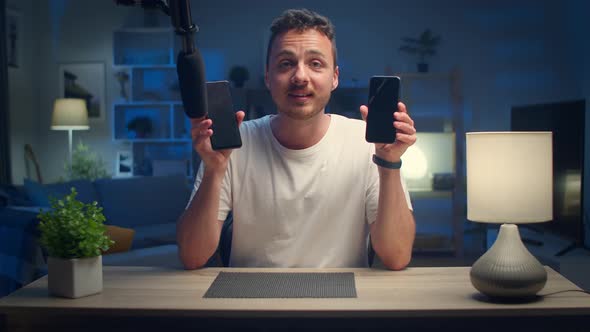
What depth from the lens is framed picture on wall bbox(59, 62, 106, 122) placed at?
6.71 m

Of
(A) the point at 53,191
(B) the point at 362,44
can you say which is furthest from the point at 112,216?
(B) the point at 362,44

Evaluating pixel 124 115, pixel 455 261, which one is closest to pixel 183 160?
pixel 124 115

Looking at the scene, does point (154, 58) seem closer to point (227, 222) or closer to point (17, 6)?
point (17, 6)

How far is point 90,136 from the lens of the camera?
6.77 metres

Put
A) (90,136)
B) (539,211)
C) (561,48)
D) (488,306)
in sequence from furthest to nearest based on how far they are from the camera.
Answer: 1. (90,136)
2. (561,48)
3. (539,211)
4. (488,306)

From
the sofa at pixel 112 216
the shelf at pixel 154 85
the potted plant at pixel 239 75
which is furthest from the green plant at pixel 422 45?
the sofa at pixel 112 216

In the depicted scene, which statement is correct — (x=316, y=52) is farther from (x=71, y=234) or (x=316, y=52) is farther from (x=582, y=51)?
(x=582, y=51)

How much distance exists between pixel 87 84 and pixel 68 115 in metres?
0.79

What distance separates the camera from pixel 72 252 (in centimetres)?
141

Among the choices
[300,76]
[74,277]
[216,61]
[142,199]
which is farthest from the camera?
[216,61]

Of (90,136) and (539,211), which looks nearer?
(539,211)

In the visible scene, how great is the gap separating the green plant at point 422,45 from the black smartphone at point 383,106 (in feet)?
15.6

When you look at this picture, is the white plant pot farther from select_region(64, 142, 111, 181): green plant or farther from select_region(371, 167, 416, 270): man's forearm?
select_region(64, 142, 111, 181): green plant

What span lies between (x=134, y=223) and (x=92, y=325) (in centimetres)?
353
